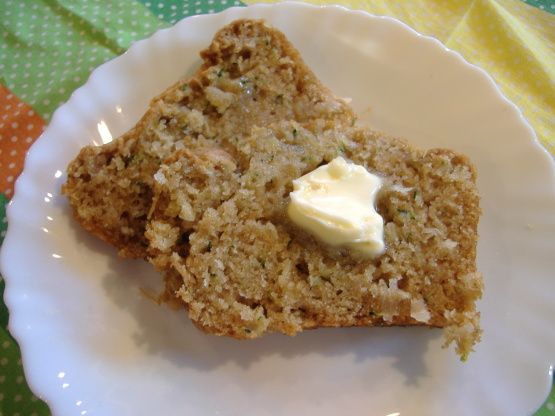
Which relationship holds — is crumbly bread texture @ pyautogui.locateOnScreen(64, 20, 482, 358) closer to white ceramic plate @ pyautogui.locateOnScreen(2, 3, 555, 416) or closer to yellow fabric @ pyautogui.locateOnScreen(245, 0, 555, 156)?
white ceramic plate @ pyautogui.locateOnScreen(2, 3, 555, 416)

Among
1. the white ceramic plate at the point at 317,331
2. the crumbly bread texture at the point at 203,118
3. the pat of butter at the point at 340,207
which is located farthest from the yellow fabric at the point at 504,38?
the pat of butter at the point at 340,207

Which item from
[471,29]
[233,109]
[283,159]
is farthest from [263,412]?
[471,29]

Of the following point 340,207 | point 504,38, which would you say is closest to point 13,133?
point 340,207

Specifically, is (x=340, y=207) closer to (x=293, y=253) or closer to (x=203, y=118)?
(x=293, y=253)

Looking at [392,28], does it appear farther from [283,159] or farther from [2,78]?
[2,78]

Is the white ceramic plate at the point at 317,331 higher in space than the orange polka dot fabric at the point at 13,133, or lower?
higher

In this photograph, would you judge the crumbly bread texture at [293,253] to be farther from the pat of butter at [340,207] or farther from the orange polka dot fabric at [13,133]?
the orange polka dot fabric at [13,133]
